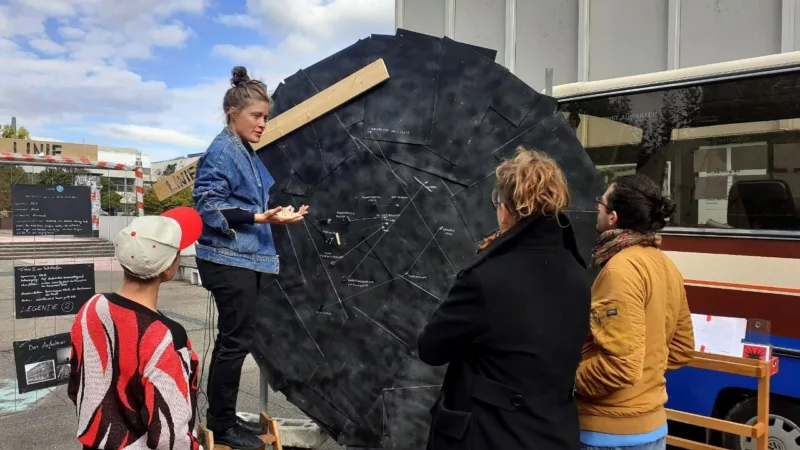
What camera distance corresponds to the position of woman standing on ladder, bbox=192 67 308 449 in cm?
260

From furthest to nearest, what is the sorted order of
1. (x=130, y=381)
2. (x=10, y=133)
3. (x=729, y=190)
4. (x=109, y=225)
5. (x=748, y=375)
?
(x=10, y=133)
(x=109, y=225)
(x=729, y=190)
(x=748, y=375)
(x=130, y=381)

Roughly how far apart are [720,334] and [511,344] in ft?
7.15

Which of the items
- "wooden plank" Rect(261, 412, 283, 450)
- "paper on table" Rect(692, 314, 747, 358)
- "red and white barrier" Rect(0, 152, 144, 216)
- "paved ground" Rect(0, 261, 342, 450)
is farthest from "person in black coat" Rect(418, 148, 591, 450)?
"red and white barrier" Rect(0, 152, 144, 216)

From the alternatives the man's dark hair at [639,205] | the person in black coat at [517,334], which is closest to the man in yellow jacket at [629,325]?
the man's dark hair at [639,205]

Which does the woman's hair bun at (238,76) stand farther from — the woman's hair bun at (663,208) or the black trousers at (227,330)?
the woman's hair bun at (663,208)

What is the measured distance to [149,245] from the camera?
186cm

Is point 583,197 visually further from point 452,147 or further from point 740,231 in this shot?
point 740,231

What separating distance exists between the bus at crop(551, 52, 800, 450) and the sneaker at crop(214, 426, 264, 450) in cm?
251

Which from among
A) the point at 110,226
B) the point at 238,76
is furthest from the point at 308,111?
the point at 110,226

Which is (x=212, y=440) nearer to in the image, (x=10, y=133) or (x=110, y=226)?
(x=110, y=226)

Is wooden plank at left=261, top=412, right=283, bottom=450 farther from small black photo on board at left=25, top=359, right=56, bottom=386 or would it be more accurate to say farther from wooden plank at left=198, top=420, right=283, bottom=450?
small black photo on board at left=25, top=359, right=56, bottom=386

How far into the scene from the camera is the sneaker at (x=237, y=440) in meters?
2.70

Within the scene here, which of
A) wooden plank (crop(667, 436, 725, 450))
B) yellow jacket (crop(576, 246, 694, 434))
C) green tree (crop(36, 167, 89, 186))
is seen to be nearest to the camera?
yellow jacket (crop(576, 246, 694, 434))

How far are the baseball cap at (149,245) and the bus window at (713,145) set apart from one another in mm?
2899
